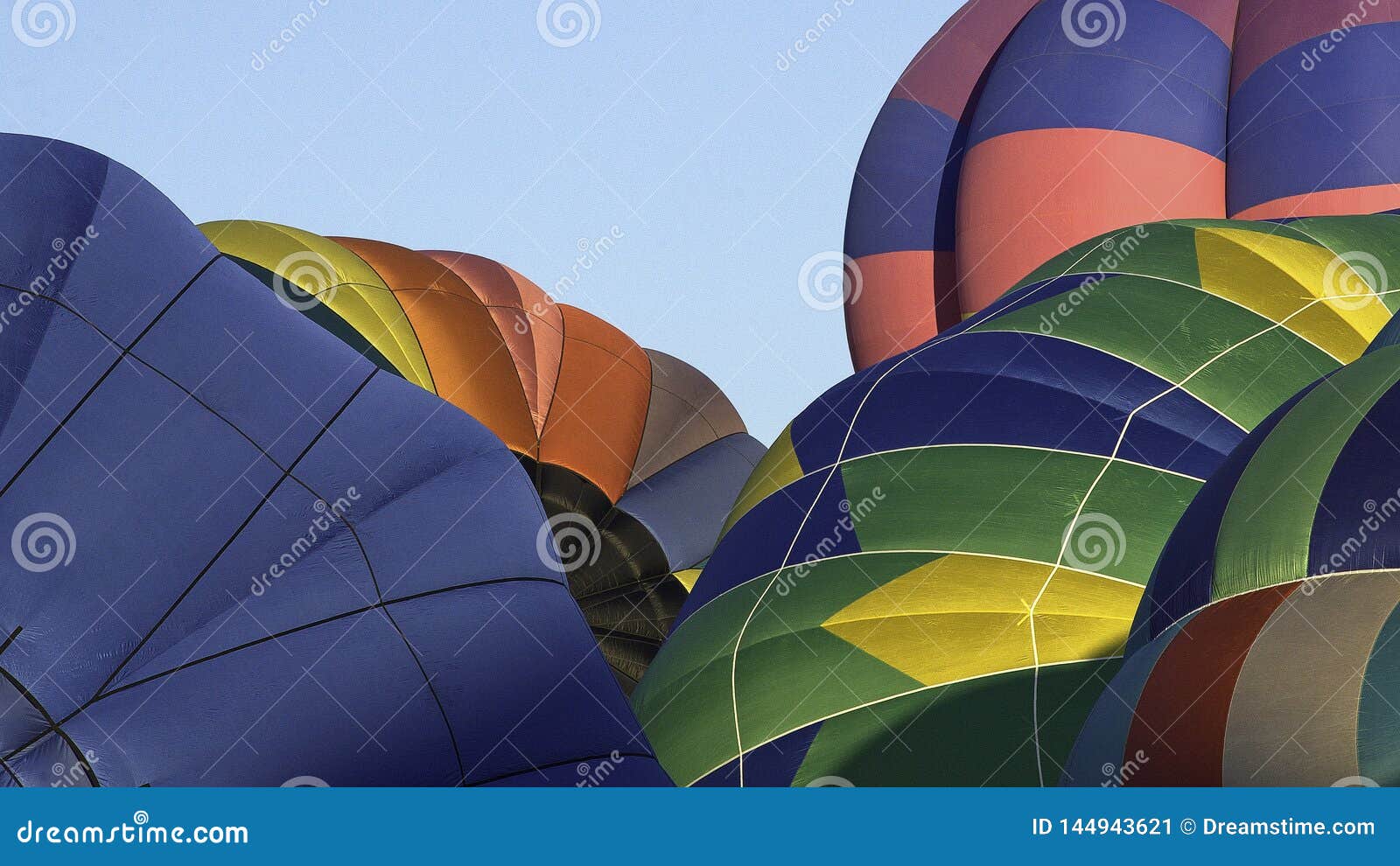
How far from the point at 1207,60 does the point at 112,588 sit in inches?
213

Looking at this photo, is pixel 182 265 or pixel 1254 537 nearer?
pixel 1254 537

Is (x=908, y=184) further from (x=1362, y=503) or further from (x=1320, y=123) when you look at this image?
(x=1362, y=503)

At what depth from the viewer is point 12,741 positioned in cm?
267

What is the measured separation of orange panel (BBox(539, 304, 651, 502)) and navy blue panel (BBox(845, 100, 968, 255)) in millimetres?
1747

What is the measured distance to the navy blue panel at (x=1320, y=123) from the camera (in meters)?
6.38

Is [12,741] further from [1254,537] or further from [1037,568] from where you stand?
[1037,568]

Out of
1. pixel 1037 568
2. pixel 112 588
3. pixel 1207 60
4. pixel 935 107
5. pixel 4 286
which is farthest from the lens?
pixel 935 107

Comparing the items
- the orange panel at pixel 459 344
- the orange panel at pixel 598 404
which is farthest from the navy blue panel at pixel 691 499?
the orange panel at pixel 459 344

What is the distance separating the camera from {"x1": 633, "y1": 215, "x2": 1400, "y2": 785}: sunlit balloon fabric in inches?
159

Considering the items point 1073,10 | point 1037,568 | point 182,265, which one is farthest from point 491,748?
point 1073,10

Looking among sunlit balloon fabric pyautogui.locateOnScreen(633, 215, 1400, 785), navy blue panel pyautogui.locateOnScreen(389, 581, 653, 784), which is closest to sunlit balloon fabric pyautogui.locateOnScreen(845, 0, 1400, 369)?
sunlit balloon fabric pyautogui.locateOnScreen(633, 215, 1400, 785)

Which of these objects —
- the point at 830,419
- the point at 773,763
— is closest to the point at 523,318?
the point at 830,419

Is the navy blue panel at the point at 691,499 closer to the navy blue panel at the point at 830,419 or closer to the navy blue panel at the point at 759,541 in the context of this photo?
the navy blue panel at the point at 830,419

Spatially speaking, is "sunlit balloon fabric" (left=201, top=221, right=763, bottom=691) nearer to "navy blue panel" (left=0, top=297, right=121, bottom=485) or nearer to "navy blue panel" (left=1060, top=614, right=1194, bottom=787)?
"navy blue panel" (left=0, top=297, right=121, bottom=485)
